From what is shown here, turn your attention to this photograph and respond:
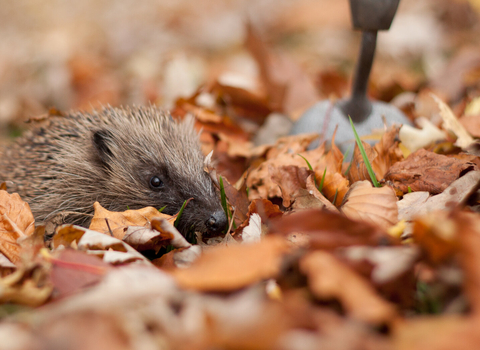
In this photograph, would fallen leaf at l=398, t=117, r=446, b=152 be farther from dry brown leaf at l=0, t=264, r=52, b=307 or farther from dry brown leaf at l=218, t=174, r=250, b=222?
dry brown leaf at l=0, t=264, r=52, b=307

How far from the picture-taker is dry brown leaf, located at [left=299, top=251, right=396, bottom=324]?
4.34 ft

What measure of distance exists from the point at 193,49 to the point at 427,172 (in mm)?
6686

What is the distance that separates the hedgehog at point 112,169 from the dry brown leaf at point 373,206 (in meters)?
0.98

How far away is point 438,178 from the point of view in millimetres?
2396

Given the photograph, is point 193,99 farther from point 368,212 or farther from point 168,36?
point 168,36

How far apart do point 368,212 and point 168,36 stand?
7510 millimetres

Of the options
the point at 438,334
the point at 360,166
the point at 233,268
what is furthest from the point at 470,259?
the point at 360,166

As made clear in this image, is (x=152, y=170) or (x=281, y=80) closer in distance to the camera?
(x=152, y=170)

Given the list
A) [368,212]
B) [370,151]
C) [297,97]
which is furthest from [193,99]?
[368,212]

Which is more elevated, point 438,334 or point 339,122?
point 438,334

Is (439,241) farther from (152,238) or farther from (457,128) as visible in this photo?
(457,128)

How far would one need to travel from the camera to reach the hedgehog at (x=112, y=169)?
3.05 meters

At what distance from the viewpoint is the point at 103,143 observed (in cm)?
324

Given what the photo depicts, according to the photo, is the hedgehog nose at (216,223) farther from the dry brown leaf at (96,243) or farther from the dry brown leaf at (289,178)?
the dry brown leaf at (96,243)
